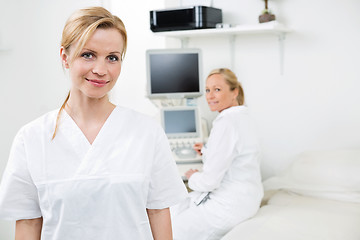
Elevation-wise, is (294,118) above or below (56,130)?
below

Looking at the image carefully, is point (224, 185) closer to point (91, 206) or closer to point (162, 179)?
point (162, 179)

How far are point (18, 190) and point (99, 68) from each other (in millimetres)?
351

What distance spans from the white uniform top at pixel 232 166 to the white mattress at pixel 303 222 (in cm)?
11

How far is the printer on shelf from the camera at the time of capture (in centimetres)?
283

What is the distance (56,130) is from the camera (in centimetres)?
117

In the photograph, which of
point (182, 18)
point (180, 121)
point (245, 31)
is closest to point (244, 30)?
point (245, 31)

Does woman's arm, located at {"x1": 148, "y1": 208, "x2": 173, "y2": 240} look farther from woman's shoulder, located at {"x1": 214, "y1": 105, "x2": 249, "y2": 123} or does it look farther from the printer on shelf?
the printer on shelf

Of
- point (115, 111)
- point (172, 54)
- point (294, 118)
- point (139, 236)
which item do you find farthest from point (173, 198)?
point (294, 118)

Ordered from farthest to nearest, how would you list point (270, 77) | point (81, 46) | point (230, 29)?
point (270, 77), point (230, 29), point (81, 46)

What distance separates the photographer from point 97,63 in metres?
1.11

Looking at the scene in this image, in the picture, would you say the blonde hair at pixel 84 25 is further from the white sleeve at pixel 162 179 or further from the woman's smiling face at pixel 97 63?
the white sleeve at pixel 162 179

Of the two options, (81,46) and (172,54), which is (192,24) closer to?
(172,54)

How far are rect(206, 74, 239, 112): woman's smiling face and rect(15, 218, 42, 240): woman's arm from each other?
1464 mm

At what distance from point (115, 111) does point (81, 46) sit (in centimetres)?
21
